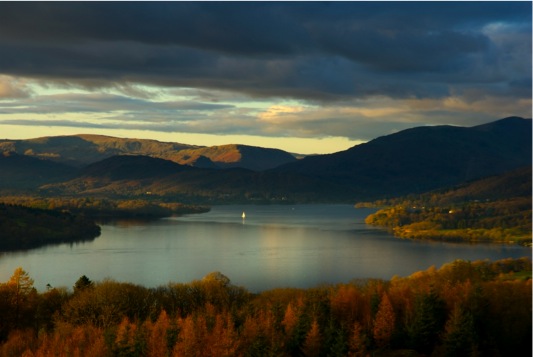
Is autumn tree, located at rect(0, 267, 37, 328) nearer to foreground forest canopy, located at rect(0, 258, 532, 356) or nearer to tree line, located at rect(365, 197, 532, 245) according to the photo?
foreground forest canopy, located at rect(0, 258, 532, 356)

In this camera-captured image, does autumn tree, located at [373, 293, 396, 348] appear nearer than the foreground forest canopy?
No

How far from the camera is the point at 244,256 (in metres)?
99.8

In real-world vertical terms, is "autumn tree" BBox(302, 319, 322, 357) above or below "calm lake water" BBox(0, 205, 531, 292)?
above

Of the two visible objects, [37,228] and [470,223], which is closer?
[37,228]

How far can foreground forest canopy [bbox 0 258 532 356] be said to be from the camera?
35.3m

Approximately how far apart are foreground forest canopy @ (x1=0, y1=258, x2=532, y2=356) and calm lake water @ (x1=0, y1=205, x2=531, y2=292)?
23908mm

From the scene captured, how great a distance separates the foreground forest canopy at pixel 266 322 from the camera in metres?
35.3

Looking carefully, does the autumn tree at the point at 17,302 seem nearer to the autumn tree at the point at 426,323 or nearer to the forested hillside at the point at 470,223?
the autumn tree at the point at 426,323

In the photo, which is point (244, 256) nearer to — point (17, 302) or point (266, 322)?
point (17, 302)

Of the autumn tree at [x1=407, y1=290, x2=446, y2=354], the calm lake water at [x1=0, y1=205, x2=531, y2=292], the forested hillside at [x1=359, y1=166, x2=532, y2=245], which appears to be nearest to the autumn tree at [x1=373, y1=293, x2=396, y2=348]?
the autumn tree at [x1=407, y1=290, x2=446, y2=354]

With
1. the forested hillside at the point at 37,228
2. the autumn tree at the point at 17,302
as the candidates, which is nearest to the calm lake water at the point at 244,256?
the forested hillside at the point at 37,228

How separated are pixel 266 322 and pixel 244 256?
202ft

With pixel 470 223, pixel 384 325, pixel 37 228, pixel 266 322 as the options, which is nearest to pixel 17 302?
pixel 266 322

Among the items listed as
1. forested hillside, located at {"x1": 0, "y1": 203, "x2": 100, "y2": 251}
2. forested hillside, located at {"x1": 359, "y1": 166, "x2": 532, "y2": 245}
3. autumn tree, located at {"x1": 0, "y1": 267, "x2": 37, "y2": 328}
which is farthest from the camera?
forested hillside, located at {"x1": 359, "y1": 166, "x2": 532, "y2": 245}
